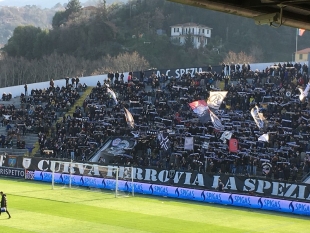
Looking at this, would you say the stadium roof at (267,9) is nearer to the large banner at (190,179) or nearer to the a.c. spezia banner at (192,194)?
the a.c. spezia banner at (192,194)

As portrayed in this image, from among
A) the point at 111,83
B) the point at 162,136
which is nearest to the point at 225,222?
the point at 162,136

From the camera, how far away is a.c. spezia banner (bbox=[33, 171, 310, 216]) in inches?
1387

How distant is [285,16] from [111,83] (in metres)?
45.4

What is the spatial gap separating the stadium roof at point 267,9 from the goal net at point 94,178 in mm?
24468

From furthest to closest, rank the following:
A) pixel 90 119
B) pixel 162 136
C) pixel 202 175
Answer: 1. pixel 90 119
2. pixel 162 136
3. pixel 202 175

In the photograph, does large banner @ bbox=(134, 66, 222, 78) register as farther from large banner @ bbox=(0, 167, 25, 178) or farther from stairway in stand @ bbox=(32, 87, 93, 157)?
large banner @ bbox=(0, 167, 25, 178)

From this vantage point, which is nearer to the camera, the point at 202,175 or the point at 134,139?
the point at 202,175

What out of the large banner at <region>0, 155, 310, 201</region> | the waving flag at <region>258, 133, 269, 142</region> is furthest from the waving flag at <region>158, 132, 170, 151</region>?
the waving flag at <region>258, 133, 269, 142</region>

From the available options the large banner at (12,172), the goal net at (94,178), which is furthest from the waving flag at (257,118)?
the large banner at (12,172)

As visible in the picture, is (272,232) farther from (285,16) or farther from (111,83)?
(111,83)

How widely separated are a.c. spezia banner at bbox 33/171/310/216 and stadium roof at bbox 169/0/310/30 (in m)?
19.3

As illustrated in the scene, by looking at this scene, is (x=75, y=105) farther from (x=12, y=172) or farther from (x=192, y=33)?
(x=192, y=33)

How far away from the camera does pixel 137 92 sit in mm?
57344

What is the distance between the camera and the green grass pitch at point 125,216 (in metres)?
29.2
